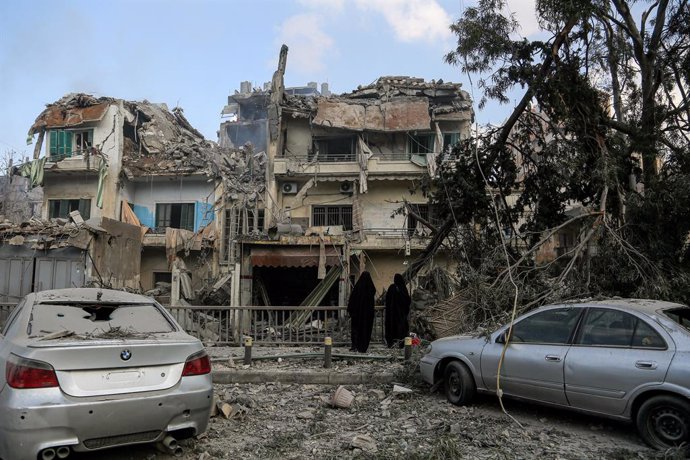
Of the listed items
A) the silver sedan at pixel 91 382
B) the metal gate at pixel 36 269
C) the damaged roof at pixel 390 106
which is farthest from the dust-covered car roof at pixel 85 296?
the damaged roof at pixel 390 106

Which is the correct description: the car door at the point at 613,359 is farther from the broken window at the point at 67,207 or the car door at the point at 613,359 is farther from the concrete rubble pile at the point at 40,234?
the broken window at the point at 67,207

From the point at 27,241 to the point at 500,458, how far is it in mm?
19568

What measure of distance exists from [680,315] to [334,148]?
21.6 metres

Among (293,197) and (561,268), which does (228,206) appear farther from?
(561,268)

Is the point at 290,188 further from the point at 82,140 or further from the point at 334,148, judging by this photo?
the point at 82,140

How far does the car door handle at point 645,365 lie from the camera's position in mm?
4613

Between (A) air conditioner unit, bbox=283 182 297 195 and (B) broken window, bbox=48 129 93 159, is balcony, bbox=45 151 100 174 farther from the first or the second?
(A) air conditioner unit, bbox=283 182 297 195

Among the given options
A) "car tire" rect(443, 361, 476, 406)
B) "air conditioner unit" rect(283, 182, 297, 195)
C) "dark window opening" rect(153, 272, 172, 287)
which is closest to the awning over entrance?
"air conditioner unit" rect(283, 182, 297, 195)

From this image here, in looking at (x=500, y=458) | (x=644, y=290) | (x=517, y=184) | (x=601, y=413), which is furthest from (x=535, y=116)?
(x=500, y=458)

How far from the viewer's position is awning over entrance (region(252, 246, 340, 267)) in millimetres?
17078

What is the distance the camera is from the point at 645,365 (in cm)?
466

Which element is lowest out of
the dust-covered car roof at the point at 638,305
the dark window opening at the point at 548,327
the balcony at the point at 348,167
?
the dark window opening at the point at 548,327

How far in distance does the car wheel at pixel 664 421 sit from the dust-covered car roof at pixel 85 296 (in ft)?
16.9

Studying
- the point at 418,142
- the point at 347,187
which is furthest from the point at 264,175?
the point at 418,142
